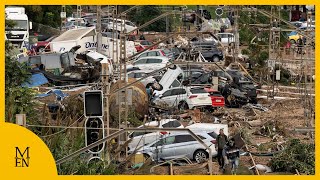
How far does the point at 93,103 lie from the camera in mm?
15055

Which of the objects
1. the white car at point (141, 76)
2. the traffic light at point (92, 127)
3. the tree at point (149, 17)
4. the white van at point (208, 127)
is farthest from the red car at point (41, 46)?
the traffic light at point (92, 127)

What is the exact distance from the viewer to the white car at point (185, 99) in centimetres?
2620

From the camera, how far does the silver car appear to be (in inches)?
756

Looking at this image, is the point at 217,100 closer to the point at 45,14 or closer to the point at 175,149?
the point at 175,149

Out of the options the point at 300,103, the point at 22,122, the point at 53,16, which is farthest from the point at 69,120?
the point at 53,16

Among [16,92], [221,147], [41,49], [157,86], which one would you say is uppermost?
[41,49]

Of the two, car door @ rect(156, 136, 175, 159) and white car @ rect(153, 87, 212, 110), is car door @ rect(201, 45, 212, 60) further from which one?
car door @ rect(156, 136, 175, 159)

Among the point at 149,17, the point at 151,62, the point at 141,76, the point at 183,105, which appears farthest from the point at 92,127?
the point at 149,17

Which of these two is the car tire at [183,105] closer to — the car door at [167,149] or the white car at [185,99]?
the white car at [185,99]

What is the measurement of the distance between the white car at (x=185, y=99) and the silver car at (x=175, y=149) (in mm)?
6649

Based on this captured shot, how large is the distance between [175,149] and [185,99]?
6947 millimetres

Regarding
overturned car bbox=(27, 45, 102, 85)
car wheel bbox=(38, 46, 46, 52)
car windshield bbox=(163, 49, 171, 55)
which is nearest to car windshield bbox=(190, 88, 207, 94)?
overturned car bbox=(27, 45, 102, 85)

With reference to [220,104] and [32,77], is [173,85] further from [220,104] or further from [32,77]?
[32,77]

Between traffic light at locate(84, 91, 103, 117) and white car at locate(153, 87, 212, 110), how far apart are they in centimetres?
1101
